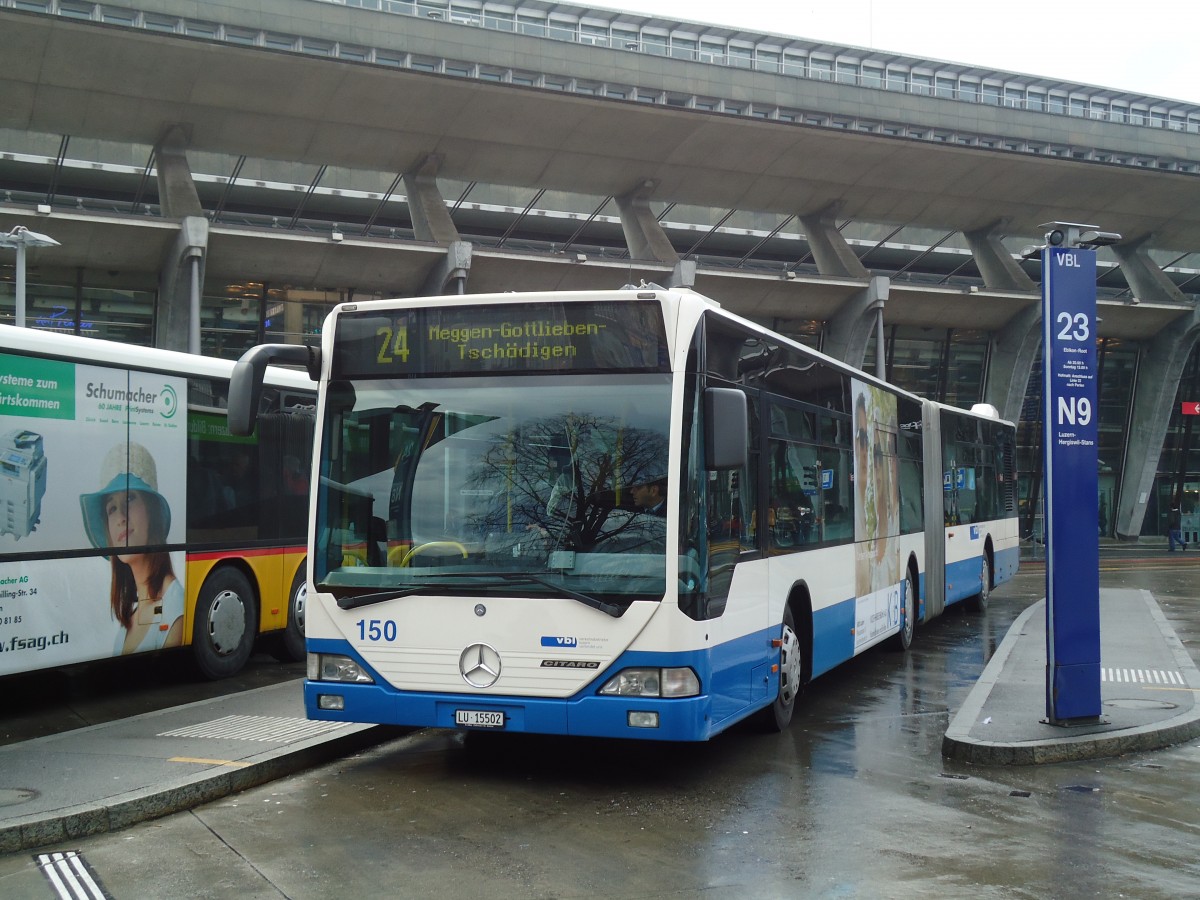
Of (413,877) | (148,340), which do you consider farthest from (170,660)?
(148,340)

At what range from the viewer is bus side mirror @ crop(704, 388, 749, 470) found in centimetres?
719

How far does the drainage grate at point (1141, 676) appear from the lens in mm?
11516

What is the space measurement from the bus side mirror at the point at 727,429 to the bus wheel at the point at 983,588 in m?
13.5

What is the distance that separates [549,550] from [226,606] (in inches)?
220

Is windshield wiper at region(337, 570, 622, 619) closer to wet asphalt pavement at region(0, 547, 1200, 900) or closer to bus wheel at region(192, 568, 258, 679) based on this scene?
wet asphalt pavement at region(0, 547, 1200, 900)

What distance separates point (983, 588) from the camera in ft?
65.6

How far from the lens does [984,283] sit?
42.6m

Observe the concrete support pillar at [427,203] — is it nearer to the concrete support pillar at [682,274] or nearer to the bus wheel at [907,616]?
the concrete support pillar at [682,274]

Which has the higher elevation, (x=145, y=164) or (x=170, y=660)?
(x=145, y=164)

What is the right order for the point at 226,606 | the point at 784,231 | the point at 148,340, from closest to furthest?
the point at 226,606 → the point at 148,340 → the point at 784,231

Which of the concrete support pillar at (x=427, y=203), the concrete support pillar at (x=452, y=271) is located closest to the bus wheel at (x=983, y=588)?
the concrete support pillar at (x=452, y=271)

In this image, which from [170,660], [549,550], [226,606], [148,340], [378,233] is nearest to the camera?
[549,550]

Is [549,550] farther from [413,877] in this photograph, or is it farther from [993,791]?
[993,791]

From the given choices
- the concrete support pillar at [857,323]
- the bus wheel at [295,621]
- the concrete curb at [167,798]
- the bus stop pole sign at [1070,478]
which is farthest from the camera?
the concrete support pillar at [857,323]
